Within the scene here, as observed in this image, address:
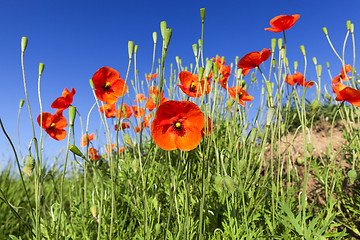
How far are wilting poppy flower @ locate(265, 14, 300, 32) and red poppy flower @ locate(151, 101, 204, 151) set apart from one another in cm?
72

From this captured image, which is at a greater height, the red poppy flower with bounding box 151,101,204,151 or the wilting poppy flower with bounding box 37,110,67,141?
the wilting poppy flower with bounding box 37,110,67,141

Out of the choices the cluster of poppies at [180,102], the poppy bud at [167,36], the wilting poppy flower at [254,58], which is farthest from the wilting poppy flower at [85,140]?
the wilting poppy flower at [254,58]

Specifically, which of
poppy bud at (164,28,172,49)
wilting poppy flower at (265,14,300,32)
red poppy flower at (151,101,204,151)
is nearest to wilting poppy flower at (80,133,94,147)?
red poppy flower at (151,101,204,151)

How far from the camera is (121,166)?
228 cm

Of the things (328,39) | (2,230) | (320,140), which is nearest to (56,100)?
(2,230)

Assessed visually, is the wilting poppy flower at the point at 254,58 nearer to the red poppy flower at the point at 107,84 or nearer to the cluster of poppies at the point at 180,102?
the cluster of poppies at the point at 180,102

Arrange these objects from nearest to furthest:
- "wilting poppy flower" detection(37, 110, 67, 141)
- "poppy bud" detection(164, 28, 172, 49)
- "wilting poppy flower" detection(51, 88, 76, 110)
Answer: "poppy bud" detection(164, 28, 172, 49) < "wilting poppy flower" detection(51, 88, 76, 110) < "wilting poppy flower" detection(37, 110, 67, 141)

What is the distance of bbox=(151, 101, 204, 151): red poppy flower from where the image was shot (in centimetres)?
107

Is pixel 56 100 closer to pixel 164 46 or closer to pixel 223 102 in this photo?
pixel 164 46

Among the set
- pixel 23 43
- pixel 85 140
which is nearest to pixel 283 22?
pixel 23 43

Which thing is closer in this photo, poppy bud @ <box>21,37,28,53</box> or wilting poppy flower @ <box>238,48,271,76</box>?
poppy bud @ <box>21,37,28,53</box>

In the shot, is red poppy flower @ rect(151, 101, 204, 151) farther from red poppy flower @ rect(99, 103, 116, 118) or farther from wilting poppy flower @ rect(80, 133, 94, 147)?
red poppy flower @ rect(99, 103, 116, 118)

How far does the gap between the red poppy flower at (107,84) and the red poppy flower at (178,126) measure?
1.60 ft

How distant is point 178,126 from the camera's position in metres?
1.13
